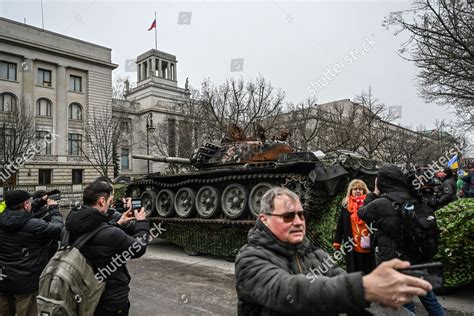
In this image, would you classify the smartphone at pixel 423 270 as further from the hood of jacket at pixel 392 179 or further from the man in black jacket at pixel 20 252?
the man in black jacket at pixel 20 252

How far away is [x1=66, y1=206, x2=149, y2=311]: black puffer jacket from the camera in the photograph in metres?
2.70

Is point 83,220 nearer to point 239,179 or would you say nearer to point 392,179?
point 392,179

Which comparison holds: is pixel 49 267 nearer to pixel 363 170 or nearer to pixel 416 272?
pixel 416 272

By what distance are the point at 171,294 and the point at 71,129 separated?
34.3m

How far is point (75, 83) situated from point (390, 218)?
39.1 metres

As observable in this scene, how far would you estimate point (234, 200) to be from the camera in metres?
8.89

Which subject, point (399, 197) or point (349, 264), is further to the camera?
point (349, 264)

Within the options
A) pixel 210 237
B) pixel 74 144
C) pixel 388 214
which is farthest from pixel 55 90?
pixel 388 214

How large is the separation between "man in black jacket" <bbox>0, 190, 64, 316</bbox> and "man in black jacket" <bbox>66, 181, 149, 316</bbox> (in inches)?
47.3

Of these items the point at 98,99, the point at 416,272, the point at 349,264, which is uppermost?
the point at 98,99

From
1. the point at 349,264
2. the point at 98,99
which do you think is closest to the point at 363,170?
the point at 349,264

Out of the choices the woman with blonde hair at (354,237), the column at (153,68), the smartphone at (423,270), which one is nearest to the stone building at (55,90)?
the column at (153,68)

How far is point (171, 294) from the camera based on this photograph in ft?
19.2

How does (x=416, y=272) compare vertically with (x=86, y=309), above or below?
above
